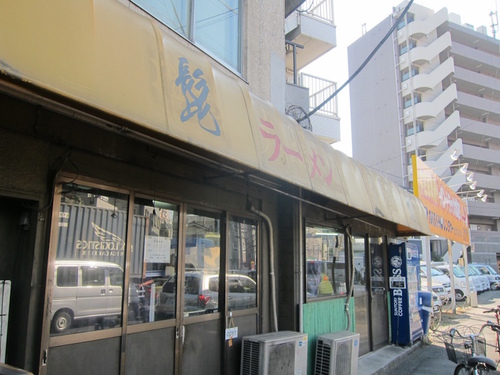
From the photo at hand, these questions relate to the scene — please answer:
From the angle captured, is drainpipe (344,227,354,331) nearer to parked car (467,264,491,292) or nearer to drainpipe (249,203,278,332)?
drainpipe (249,203,278,332)

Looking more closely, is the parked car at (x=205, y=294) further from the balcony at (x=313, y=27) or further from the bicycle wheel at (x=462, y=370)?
the balcony at (x=313, y=27)

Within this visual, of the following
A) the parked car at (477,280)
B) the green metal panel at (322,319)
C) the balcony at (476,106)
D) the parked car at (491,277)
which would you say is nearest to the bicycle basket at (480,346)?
the green metal panel at (322,319)

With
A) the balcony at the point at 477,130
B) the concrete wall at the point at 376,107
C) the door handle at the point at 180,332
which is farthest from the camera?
the concrete wall at the point at 376,107

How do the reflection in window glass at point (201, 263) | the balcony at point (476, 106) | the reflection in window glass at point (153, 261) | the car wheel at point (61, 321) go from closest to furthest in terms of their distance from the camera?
the car wheel at point (61, 321), the reflection in window glass at point (153, 261), the reflection in window glass at point (201, 263), the balcony at point (476, 106)

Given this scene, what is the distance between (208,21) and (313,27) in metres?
6.28

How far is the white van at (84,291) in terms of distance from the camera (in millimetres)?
3508

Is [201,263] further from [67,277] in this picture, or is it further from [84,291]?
[67,277]

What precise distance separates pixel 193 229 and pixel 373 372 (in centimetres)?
480

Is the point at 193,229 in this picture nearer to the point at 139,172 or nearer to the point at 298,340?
the point at 139,172

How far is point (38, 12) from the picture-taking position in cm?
214

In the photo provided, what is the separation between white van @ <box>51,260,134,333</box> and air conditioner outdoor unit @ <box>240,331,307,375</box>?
2.14 metres

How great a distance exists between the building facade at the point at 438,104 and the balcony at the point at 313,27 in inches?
1244

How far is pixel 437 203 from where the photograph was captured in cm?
1209

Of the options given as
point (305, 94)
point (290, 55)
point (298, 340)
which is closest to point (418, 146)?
point (290, 55)
